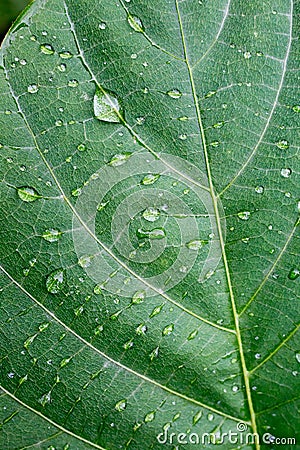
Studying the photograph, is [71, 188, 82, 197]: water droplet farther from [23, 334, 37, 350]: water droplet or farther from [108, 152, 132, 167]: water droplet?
[23, 334, 37, 350]: water droplet

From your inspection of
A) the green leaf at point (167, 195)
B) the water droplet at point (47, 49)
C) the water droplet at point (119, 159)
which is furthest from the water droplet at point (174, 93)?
the water droplet at point (47, 49)

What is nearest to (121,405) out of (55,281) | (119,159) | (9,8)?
(55,281)

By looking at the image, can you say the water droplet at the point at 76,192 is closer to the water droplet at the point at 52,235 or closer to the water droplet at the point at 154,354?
the water droplet at the point at 52,235

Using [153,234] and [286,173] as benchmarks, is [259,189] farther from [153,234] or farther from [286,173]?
[153,234]

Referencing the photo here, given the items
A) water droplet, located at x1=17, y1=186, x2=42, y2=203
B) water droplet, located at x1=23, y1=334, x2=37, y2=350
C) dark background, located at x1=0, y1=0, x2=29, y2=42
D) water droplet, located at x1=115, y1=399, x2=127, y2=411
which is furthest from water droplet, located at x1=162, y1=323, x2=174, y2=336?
dark background, located at x1=0, y1=0, x2=29, y2=42

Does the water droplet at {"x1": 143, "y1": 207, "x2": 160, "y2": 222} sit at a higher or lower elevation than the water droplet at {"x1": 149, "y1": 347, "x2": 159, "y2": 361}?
higher

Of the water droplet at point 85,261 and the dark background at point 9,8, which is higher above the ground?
the dark background at point 9,8

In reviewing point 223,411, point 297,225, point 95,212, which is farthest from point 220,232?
point 223,411
